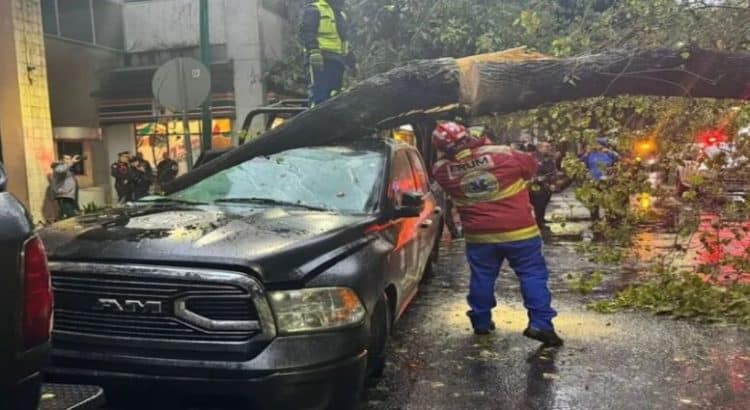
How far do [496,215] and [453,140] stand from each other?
667 mm

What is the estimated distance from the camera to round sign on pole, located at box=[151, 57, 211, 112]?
25.7 feet

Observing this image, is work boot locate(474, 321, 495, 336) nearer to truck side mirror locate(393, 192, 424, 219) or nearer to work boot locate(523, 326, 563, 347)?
work boot locate(523, 326, 563, 347)

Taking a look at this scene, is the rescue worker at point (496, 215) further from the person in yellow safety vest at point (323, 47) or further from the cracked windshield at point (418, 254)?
the person in yellow safety vest at point (323, 47)

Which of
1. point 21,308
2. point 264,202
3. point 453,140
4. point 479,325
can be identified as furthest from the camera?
point 479,325

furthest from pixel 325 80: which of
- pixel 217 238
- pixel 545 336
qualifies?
pixel 217 238

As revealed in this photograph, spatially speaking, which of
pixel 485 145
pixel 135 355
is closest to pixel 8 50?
pixel 485 145

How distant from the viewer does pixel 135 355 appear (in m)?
3.34

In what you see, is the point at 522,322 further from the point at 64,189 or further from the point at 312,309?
the point at 64,189

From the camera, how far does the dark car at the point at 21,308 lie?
196 centimetres

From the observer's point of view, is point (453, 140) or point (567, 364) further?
point (453, 140)

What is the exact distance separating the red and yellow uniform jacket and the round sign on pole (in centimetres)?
360

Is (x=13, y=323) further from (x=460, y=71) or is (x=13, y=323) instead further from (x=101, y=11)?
(x=101, y=11)

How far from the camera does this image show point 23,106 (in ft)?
40.6

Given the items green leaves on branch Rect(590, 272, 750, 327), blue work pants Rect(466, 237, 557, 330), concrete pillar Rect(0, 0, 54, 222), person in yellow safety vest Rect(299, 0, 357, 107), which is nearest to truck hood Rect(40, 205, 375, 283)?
blue work pants Rect(466, 237, 557, 330)
